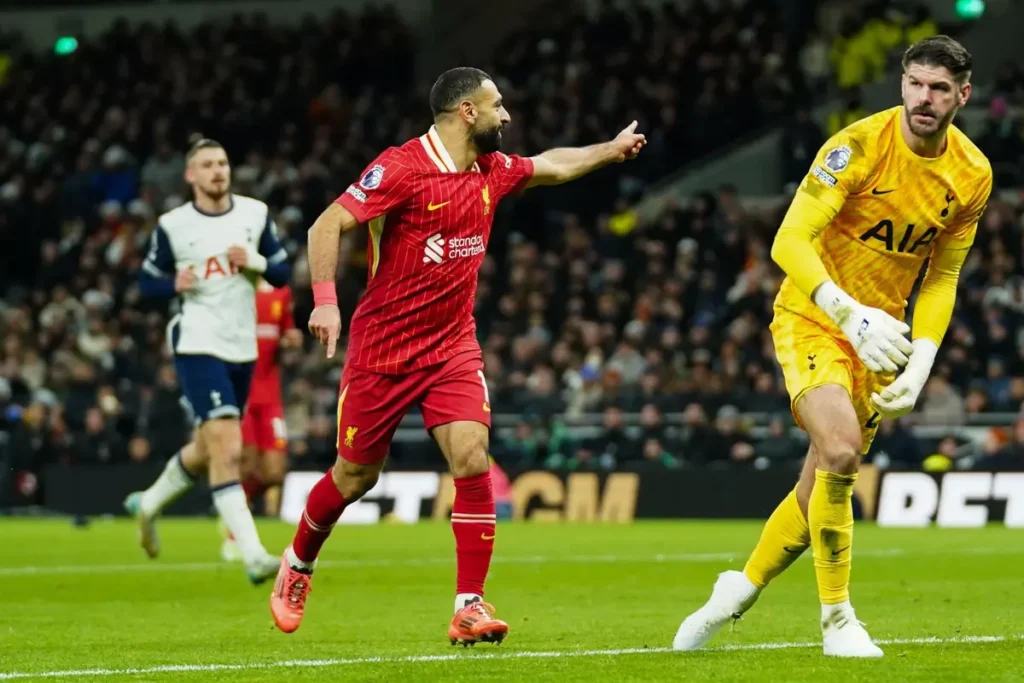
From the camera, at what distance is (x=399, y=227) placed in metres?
8.34

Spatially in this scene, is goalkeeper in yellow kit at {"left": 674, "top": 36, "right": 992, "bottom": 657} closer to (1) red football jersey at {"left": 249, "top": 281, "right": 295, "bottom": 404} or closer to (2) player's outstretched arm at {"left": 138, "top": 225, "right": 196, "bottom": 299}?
(2) player's outstretched arm at {"left": 138, "top": 225, "right": 196, "bottom": 299}

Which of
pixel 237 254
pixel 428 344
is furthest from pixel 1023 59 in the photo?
pixel 428 344

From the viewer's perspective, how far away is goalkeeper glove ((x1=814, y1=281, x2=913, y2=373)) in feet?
23.4

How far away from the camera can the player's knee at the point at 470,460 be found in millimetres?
8312

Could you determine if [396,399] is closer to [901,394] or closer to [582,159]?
[582,159]

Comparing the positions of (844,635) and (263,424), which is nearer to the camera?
(844,635)

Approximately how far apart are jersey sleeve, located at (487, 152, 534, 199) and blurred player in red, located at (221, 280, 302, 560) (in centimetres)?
571

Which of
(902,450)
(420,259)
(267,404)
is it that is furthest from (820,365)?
(902,450)

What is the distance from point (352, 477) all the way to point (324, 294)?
1.06 meters

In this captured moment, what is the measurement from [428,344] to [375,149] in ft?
73.1

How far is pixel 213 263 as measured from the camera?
40.7ft

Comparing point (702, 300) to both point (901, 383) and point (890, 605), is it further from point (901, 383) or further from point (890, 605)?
point (901, 383)

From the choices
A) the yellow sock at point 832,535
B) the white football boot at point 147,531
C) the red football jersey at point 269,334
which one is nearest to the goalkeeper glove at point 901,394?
the yellow sock at point 832,535

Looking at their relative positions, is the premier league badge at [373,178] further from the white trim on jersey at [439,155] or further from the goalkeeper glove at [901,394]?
the goalkeeper glove at [901,394]
